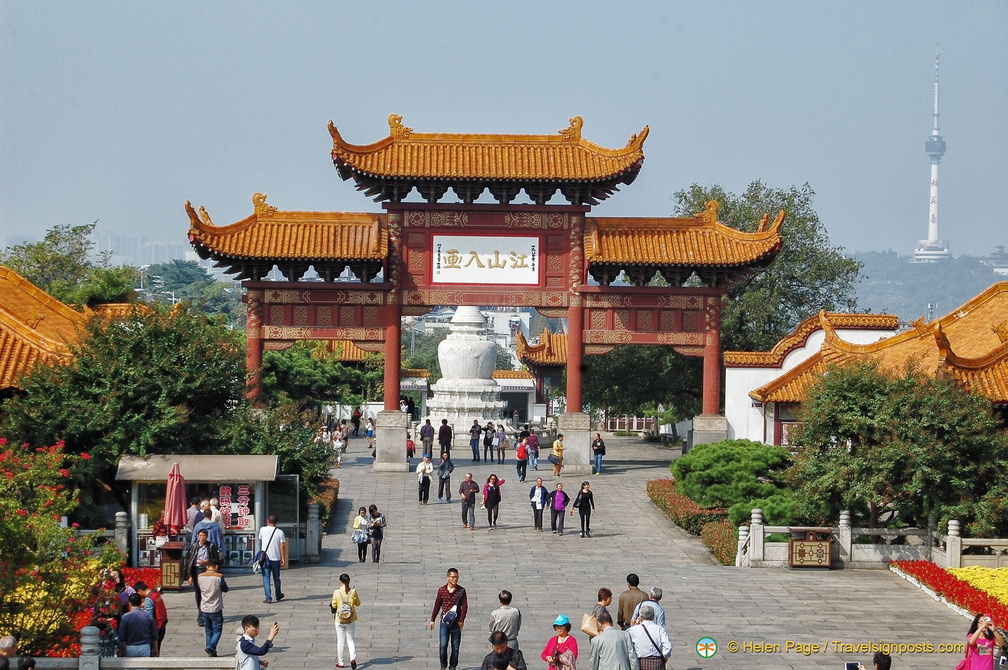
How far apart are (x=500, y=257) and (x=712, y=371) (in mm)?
7038

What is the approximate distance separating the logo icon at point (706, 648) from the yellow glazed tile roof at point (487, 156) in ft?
75.1

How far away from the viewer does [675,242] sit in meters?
42.5

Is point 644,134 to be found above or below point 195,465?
above

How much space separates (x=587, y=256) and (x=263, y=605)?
21.3m

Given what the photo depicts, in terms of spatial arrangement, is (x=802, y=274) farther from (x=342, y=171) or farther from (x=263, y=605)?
(x=263, y=605)

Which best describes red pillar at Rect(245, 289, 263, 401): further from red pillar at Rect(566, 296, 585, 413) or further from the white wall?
the white wall

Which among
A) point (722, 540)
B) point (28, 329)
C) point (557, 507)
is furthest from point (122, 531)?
point (722, 540)

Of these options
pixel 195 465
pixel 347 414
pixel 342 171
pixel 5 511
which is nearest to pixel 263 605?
pixel 195 465

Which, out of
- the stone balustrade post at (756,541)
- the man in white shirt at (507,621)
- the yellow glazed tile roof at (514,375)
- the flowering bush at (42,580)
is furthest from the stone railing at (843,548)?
the yellow glazed tile roof at (514,375)

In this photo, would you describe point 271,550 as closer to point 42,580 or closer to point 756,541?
point 42,580

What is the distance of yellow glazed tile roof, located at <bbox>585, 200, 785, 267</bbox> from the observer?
137ft

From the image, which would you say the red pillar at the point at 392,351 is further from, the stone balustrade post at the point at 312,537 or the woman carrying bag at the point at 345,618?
the woman carrying bag at the point at 345,618

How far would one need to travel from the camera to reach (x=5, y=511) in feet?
56.2

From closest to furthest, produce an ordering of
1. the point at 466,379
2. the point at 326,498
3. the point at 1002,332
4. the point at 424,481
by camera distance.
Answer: the point at 1002,332, the point at 326,498, the point at 424,481, the point at 466,379
